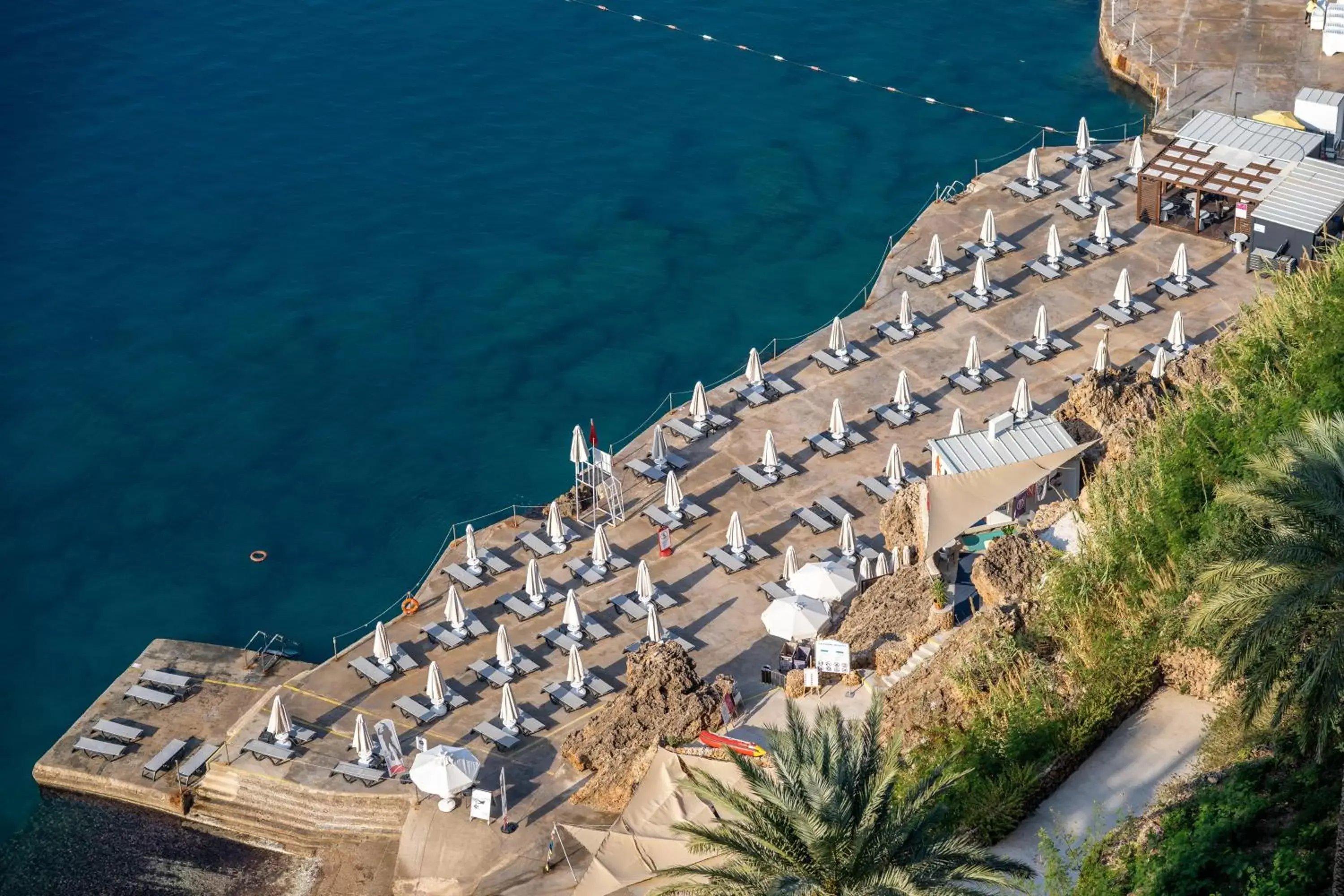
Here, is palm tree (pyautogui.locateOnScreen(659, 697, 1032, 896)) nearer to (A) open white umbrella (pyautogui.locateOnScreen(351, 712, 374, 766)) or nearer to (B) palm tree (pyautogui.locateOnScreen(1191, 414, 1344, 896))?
(B) palm tree (pyautogui.locateOnScreen(1191, 414, 1344, 896))

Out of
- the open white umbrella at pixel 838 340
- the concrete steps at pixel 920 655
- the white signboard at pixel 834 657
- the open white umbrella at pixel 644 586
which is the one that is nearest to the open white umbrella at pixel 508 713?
the open white umbrella at pixel 644 586

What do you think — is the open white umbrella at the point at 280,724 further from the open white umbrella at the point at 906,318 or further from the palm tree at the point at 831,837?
the open white umbrella at the point at 906,318

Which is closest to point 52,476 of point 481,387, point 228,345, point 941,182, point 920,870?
point 228,345

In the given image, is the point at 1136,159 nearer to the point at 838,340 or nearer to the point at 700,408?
the point at 838,340

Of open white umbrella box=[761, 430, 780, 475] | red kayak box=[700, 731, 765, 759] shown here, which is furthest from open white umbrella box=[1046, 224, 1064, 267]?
red kayak box=[700, 731, 765, 759]

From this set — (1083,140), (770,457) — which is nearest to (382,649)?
(770,457)
